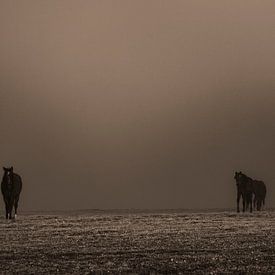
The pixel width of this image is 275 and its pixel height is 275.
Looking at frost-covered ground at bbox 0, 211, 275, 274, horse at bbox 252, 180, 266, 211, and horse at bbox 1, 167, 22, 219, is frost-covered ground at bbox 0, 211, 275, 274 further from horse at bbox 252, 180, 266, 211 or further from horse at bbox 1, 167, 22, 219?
horse at bbox 252, 180, 266, 211

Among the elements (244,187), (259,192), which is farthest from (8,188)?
(259,192)

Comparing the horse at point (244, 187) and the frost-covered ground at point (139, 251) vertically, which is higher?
the horse at point (244, 187)

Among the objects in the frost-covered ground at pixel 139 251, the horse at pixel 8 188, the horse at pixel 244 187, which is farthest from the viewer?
the horse at pixel 244 187

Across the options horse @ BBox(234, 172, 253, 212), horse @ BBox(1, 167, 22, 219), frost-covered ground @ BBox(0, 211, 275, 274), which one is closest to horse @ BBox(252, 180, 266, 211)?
horse @ BBox(234, 172, 253, 212)

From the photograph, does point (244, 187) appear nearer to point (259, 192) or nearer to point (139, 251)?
point (259, 192)

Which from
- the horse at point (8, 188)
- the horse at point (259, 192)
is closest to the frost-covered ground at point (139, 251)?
the horse at point (8, 188)

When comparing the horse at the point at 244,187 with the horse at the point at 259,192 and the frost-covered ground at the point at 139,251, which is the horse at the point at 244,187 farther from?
the frost-covered ground at the point at 139,251

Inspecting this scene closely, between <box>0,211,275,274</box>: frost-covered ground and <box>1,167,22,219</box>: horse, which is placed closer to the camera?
<box>0,211,275,274</box>: frost-covered ground

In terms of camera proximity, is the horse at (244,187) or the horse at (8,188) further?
the horse at (244,187)

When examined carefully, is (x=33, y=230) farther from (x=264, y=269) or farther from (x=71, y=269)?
(x=264, y=269)

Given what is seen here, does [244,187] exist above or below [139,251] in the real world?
above

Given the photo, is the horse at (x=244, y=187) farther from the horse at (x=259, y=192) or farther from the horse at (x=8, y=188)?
the horse at (x=8, y=188)

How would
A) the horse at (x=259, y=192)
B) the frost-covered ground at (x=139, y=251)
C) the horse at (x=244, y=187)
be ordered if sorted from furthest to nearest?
the horse at (x=259, y=192), the horse at (x=244, y=187), the frost-covered ground at (x=139, y=251)

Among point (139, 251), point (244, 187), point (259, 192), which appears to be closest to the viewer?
point (139, 251)
